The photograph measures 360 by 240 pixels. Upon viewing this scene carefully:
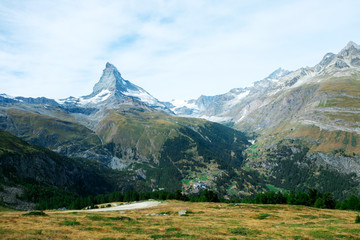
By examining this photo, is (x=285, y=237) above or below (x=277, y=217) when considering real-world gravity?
above

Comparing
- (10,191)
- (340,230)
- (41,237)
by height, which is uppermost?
(41,237)

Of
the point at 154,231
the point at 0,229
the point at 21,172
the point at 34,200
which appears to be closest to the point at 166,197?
the point at 154,231

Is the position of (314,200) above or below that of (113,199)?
above

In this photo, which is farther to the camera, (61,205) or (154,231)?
(61,205)

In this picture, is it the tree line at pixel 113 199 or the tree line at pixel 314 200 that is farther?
the tree line at pixel 113 199

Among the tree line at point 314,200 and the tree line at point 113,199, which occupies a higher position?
the tree line at point 314,200

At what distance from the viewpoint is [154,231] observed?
3525 cm

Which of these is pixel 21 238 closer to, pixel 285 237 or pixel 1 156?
pixel 285 237

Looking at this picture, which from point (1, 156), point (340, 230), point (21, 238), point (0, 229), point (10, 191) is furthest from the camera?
point (1, 156)

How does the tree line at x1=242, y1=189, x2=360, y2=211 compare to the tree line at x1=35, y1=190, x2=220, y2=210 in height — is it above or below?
above

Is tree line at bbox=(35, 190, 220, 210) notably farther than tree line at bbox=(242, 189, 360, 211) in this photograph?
Yes

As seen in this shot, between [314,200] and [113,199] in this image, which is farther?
[113,199]

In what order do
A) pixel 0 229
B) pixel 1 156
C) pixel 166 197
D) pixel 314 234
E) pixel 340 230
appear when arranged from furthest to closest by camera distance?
pixel 1 156 < pixel 166 197 < pixel 340 230 < pixel 314 234 < pixel 0 229

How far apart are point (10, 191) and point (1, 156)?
173 feet
